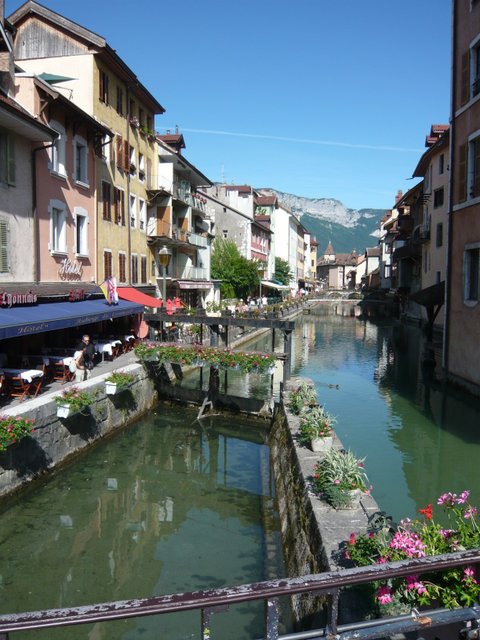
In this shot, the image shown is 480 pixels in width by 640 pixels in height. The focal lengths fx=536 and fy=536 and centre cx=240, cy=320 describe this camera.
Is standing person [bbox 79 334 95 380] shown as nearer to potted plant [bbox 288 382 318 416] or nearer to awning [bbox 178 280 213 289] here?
potted plant [bbox 288 382 318 416]

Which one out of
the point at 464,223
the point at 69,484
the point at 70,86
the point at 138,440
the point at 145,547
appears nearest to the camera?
the point at 145,547

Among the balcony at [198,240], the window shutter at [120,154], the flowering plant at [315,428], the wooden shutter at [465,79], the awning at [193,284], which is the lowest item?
the flowering plant at [315,428]

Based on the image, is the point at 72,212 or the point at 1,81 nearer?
the point at 1,81

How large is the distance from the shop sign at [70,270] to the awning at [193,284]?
1569cm

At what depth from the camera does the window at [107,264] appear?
993 inches

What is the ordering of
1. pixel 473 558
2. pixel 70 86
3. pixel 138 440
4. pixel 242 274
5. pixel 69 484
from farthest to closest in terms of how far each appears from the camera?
pixel 242 274, pixel 70 86, pixel 138 440, pixel 69 484, pixel 473 558

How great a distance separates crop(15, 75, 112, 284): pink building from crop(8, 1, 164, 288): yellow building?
0.36 meters

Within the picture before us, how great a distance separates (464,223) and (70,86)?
18193 millimetres

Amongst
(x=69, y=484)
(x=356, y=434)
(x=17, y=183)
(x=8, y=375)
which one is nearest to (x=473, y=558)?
(x=69, y=484)

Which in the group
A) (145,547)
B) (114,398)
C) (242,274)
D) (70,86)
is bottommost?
(145,547)

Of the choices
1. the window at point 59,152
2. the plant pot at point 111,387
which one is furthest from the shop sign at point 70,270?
the plant pot at point 111,387

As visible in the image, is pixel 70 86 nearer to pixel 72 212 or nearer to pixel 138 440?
pixel 72 212

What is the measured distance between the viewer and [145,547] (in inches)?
416

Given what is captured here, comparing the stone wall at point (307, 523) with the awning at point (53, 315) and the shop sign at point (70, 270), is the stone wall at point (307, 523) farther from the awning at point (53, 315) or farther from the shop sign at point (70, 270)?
the shop sign at point (70, 270)
